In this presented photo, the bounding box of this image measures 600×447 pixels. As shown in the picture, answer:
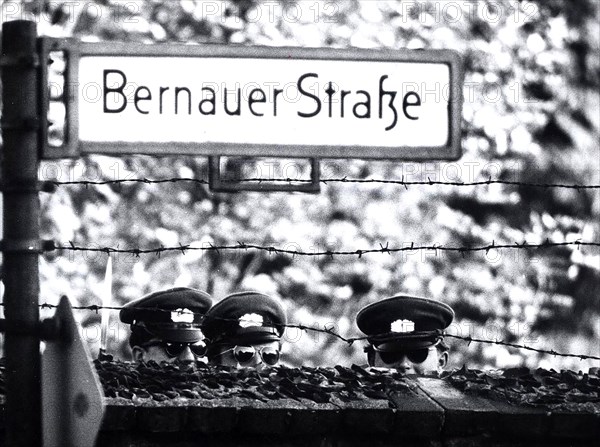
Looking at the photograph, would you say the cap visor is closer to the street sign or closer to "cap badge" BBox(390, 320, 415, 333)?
"cap badge" BBox(390, 320, 415, 333)

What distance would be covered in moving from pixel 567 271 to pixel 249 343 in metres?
7.15

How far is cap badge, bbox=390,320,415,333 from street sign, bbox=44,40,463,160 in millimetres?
2721

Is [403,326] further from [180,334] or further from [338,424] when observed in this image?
[338,424]

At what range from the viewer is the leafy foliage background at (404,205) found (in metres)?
12.5

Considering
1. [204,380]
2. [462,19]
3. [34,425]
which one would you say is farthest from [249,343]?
[462,19]

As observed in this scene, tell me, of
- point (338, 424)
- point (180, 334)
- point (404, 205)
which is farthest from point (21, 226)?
point (404, 205)

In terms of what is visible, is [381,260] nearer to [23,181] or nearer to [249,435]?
[249,435]

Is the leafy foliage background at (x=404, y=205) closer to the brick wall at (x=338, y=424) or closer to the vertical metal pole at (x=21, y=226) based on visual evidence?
the brick wall at (x=338, y=424)

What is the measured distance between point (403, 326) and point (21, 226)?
125 inches

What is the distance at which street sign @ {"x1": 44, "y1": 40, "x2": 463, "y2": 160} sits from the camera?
3.59 m

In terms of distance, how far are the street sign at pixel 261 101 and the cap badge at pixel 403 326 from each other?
2.72 metres

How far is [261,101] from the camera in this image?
143 inches

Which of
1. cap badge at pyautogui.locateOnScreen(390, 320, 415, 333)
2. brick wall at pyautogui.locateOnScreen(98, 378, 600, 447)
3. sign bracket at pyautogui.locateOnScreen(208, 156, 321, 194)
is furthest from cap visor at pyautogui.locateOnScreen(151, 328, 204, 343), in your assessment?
sign bracket at pyautogui.locateOnScreen(208, 156, 321, 194)

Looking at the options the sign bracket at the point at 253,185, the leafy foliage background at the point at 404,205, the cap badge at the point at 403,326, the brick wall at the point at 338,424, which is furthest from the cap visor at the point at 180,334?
the leafy foliage background at the point at 404,205
